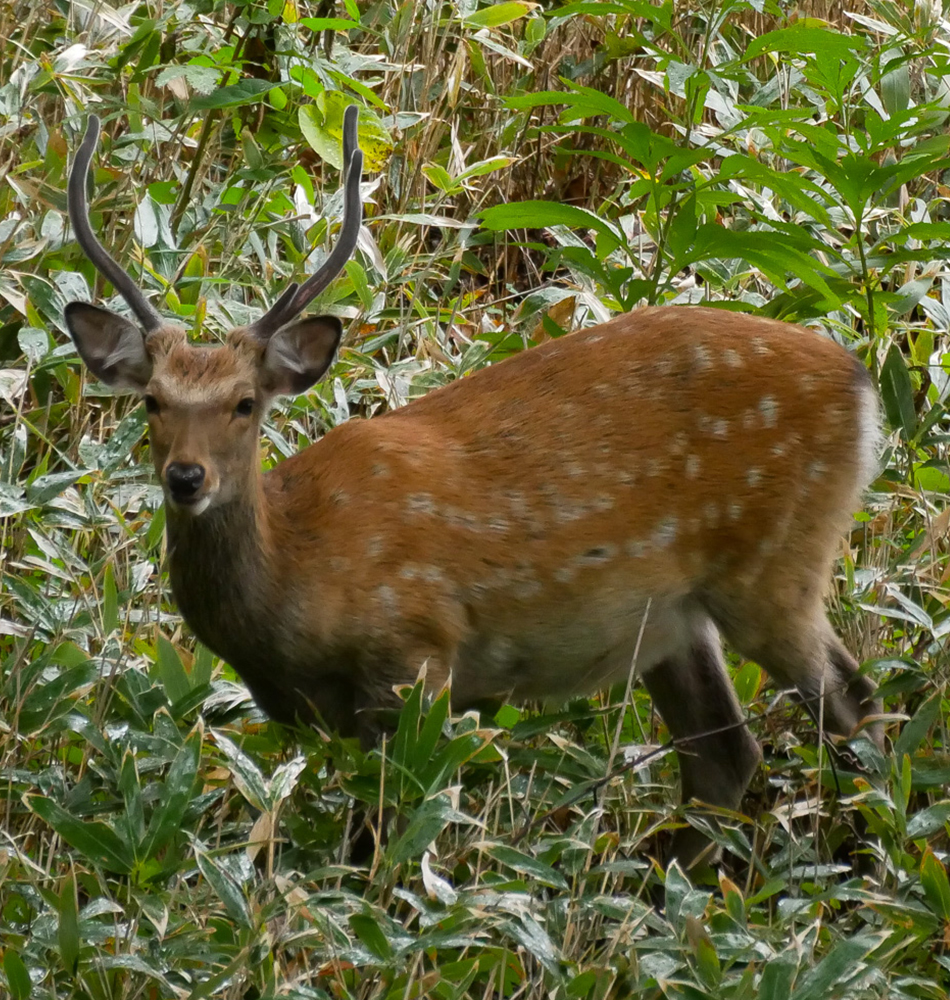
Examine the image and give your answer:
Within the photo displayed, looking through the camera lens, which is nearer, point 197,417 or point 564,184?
point 197,417

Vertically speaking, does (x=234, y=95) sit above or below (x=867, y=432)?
above

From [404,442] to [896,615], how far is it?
1.31 m

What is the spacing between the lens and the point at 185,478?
12.8 feet

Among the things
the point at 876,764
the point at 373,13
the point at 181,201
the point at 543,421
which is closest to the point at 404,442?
the point at 543,421

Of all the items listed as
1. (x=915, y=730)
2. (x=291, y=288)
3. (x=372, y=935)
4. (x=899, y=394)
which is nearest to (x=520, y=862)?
(x=372, y=935)

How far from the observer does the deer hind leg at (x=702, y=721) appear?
473 cm

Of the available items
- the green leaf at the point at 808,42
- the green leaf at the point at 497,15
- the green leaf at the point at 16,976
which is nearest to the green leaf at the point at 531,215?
the green leaf at the point at 808,42

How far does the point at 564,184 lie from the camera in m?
7.14

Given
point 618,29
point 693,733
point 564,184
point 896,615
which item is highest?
point 618,29

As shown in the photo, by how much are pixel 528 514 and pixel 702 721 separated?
85 centimetres

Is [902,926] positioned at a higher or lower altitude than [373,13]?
lower

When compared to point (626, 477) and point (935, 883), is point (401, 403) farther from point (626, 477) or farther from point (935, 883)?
point (935, 883)

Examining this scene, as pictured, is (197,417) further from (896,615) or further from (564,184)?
(564,184)

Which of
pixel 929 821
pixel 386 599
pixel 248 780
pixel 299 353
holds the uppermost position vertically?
pixel 299 353
